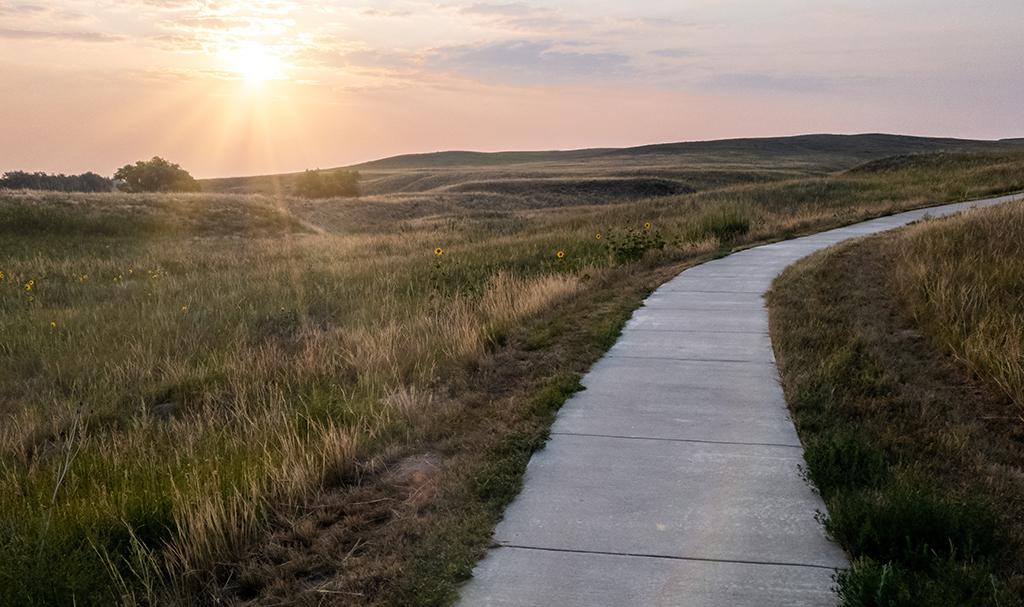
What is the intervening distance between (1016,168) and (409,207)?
3219 cm

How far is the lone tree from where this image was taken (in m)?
61.1

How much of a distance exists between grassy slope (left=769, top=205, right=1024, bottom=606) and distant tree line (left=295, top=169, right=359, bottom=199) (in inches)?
2551

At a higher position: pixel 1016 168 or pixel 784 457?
pixel 1016 168

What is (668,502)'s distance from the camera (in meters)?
4.10

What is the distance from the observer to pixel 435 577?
11.4ft

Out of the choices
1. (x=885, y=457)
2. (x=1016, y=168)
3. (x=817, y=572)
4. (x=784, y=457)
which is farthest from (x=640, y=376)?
(x=1016, y=168)

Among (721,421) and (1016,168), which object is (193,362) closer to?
(721,421)

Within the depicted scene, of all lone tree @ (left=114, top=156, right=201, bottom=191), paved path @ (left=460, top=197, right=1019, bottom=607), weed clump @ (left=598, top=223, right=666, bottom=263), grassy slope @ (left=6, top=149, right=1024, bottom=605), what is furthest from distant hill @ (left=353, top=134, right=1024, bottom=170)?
paved path @ (left=460, top=197, right=1019, bottom=607)

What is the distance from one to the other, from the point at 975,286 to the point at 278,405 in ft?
23.5

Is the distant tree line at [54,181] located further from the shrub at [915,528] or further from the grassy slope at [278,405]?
the shrub at [915,528]

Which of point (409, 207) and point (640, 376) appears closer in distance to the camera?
point (640, 376)

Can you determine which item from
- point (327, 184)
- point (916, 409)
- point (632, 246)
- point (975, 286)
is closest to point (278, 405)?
point (916, 409)

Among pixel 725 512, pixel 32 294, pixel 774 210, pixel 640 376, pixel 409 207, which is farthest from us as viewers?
pixel 409 207

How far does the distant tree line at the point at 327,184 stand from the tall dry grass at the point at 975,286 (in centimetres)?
6420
